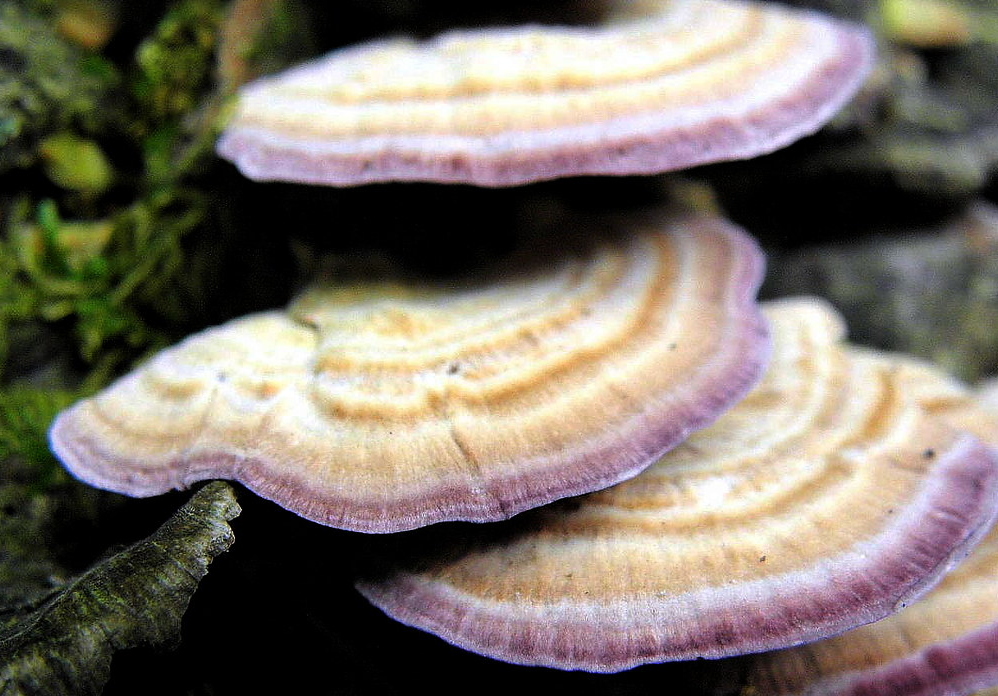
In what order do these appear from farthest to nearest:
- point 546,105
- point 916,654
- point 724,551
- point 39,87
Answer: point 39,87 → point 546,105 → point 916,654 → point 724,551

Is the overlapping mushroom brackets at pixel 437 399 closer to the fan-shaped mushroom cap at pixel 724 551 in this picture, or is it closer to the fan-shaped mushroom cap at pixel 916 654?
the fan-shaped mushroom cap at pixel 724 551

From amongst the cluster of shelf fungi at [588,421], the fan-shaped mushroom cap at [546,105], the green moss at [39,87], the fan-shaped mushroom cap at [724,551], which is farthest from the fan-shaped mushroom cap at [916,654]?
the green moss at [39,87]

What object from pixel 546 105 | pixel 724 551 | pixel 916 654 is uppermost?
pixel 546 105

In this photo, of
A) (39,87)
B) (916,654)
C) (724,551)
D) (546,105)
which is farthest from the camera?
(39,87)

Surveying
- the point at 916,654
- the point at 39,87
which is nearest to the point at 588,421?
the point at 916,654

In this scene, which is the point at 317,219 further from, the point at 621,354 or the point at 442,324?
the point at 621,354

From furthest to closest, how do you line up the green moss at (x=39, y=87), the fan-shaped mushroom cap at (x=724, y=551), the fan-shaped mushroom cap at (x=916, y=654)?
the green moss at (x=39, y=87)
the fan-shaped mushroom cap at (x=916, y=654)
the fan-shaped mushroom cap at (x=724, y=551)

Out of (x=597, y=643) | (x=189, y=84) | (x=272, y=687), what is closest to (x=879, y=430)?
(x=597, y=643)

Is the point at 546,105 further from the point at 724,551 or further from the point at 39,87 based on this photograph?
the point at 39,87
